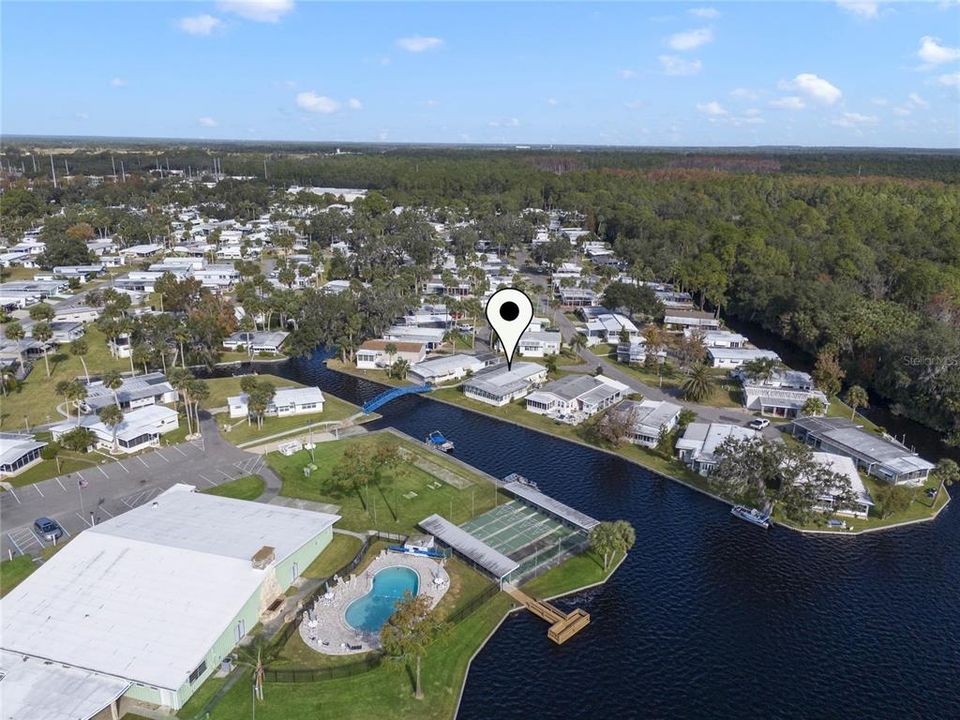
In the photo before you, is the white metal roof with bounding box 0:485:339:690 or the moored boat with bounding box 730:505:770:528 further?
the moored boat with bounding box 730:505:770:528

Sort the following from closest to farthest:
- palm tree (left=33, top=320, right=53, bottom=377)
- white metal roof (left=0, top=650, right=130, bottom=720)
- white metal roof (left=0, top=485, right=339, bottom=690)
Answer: white metal roof (left=0, top=650, right=130, bottom=720) < white metal roof (left=0, top=485, right=339, bottom=690) < palm tree (left=33, top=320, right=53, bottom=377)

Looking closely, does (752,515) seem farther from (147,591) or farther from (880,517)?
(147,591)

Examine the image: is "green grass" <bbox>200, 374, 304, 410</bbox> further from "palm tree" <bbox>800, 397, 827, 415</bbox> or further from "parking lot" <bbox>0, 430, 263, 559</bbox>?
"palm tree" <bbox>800, 397, 827, 415</bbox>

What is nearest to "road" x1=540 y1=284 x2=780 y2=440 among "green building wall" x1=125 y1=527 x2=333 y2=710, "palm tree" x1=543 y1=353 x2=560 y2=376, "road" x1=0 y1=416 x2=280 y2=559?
"palm tree" x1=543 y1=353 x2=560 y2=376

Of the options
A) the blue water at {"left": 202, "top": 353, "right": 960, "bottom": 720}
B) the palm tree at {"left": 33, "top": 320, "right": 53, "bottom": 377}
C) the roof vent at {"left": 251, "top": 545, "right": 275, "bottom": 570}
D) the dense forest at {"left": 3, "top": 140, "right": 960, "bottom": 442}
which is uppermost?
the dense forest at {"left": 3, "top": 140, "right": 960, "bottom": 442}

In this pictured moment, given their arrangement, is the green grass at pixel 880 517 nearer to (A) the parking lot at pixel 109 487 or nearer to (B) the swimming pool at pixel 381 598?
(B) the swimming pool at pixel 381 598

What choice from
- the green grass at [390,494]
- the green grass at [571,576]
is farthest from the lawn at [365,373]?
the green grass at [571,576]
